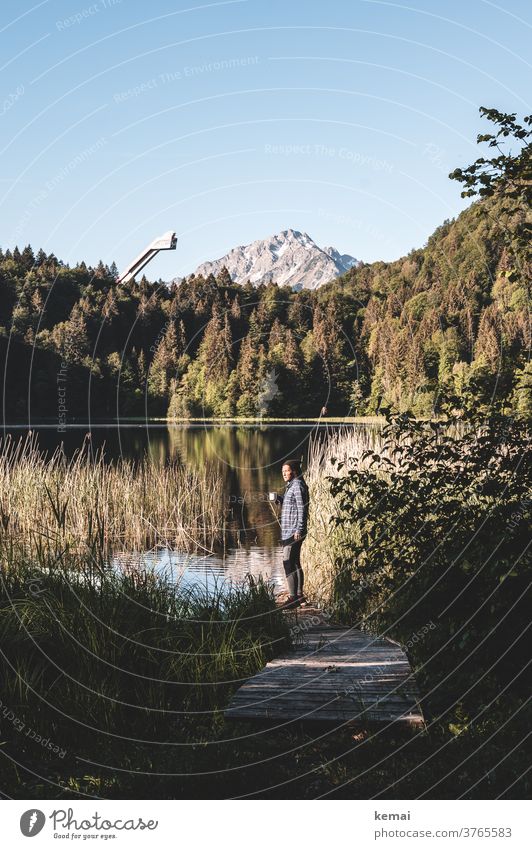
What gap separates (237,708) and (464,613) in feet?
6.97

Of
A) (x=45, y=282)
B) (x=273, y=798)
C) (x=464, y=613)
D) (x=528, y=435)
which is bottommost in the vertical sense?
(x=273, y=798)

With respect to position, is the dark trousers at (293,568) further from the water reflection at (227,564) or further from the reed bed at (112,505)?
the reed bed at (112,505)

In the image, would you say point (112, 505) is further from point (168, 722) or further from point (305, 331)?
point (305, 331)

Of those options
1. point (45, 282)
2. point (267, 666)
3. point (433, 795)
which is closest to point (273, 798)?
point (433, 795)

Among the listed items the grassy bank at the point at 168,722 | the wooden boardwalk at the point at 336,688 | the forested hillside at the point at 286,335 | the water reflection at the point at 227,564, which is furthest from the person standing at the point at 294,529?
the water reflection at the point at 227,564

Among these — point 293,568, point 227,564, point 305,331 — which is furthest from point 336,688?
point 305,331

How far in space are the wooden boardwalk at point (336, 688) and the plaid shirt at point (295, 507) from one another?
2631 mm

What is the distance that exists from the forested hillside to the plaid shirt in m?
1.53

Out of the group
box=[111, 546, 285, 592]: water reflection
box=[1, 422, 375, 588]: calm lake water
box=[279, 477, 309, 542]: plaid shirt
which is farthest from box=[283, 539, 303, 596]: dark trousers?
box=[111, 546, 285, 592]: water reflection

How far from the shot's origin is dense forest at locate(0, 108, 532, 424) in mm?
7344

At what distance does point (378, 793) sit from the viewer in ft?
15.5

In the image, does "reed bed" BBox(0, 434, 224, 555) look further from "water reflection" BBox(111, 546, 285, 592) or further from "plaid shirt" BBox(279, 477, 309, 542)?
"plaid shirt" BBox(279, 477, 309, 542)

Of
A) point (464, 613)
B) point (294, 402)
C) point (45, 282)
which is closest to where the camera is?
point (464, 613)
